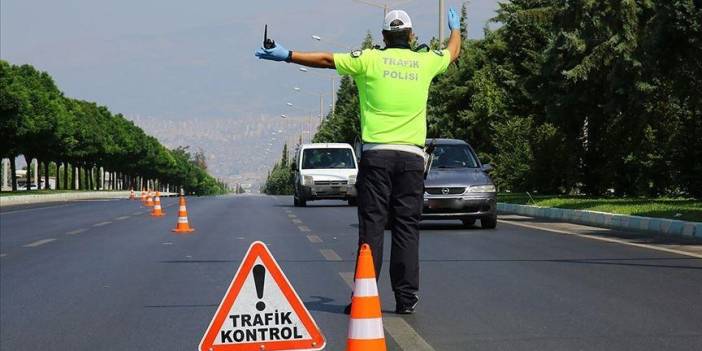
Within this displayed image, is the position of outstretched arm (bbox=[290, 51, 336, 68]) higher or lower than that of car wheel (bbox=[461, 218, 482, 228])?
higher

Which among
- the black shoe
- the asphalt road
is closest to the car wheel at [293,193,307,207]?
the asphalt road

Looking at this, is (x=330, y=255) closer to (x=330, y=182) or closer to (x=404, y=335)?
(x=404, y=335)

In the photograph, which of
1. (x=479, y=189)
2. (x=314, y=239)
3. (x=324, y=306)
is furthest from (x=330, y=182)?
(x=324, y=306)

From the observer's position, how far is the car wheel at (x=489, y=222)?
20348 mm

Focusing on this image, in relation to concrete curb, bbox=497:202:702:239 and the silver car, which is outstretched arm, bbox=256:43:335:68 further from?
the silver car

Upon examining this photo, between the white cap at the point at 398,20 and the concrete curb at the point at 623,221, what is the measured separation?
1148 centimetres

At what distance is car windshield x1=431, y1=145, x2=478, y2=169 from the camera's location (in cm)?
2112

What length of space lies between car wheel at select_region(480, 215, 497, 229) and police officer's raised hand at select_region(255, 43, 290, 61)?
13.2m

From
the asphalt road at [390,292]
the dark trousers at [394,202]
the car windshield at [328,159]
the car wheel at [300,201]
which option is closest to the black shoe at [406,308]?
the asphalt road at [390,292]

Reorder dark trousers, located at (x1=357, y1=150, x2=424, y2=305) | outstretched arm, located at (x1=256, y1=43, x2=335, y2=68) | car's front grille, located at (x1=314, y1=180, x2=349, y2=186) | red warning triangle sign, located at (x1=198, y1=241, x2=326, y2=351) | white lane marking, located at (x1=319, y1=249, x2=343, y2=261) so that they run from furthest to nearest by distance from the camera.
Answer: car's front grille, located at (x1=314, y1=180, x2=349, y2=186), white lane marking, located at (x1=319, y1=249, x2=343, y2=261), dark trousers, located at (x1=357, y1=150, x2=424, y2=305), outstretched arm, located at (x1=256, y1=43, x2=335, y2=68), red warning triangle sign, located at (x1=198, y1=241, x2=326, y2=351)

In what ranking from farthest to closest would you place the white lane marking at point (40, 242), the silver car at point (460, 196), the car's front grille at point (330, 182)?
the car's front grille at point (330, 182) → the silver car at point (460, 196) → the white lane marking at point (40, 242)

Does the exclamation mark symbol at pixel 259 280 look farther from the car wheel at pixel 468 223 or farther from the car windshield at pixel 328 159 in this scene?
the car windshield at pixel 328 159

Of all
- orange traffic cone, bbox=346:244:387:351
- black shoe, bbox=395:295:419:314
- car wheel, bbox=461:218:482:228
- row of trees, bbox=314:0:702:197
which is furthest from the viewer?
row of trees, bbox=314:0:702:197

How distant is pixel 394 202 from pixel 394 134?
465mm
